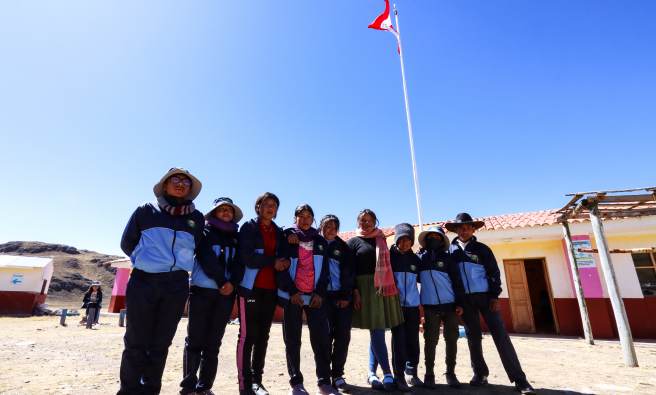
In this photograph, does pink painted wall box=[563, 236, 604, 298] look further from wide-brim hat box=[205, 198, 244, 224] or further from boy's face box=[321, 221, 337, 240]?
wide-brim hat box=[205, 198, 244, 224]

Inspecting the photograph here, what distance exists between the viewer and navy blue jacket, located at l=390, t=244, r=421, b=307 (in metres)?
3.61

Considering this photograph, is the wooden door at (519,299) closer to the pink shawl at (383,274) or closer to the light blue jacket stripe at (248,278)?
the pink shawl at (383,274)

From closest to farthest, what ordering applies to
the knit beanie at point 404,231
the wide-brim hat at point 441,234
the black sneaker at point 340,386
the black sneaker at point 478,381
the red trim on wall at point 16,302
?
the black sneaker at point 340,386, the black sneaker at point 478,381, the knit beanie at point 404,231, the wide-brim hat at point 441,234, the red trim on wall at point 16,302

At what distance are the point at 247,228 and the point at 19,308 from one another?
21.1 metres

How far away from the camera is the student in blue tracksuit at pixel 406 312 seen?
3.36 meters

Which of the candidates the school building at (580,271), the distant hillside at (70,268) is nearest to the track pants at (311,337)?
the school building at (580,271)

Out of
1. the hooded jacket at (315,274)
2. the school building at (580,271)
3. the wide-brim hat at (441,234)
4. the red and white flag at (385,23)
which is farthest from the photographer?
the red and white flag at (385,23)

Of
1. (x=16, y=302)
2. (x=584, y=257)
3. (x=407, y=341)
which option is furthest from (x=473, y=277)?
(x=16, y=302)

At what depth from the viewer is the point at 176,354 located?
16.8 ft

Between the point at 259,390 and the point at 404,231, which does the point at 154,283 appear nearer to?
the point at 259,390

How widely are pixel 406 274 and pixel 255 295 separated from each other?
1641mm

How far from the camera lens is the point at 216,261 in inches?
113

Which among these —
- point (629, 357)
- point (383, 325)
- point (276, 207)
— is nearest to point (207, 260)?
A: point (276, 207)

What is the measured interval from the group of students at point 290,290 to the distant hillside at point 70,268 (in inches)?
1337
